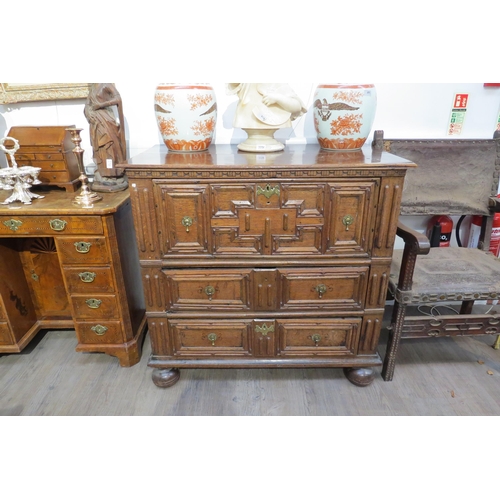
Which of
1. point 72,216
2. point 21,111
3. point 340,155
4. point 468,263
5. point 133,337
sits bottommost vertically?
point 133,337

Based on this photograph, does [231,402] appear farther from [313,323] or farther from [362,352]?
[362,352]

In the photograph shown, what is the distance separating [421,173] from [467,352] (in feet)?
3.71

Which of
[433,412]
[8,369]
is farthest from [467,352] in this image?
[8,369]

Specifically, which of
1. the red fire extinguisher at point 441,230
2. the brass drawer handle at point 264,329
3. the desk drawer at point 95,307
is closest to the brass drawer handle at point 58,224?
the desk drawer at point 95,307

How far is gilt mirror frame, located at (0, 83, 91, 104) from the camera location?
2023mm

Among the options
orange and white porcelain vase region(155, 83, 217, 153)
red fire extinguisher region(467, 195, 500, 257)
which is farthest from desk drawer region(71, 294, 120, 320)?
red fire extinguisher region(467, 195, 500, 257)

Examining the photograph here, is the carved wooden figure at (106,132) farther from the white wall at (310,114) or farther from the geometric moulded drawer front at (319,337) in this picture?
the geometric moulded drawer front at (319,337)

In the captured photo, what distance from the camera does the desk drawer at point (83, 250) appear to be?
178 cm

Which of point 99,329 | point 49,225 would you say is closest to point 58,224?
point 49,225

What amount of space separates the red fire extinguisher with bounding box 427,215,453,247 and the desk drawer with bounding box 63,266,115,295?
6.48 ft

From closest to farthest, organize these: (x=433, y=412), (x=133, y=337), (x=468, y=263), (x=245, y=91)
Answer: (x=245, y=91) → (x=433, y=412) → (x=468, y=263) → (x=133, y=337)

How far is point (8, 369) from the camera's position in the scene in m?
2.13

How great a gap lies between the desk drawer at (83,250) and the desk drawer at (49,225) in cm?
4

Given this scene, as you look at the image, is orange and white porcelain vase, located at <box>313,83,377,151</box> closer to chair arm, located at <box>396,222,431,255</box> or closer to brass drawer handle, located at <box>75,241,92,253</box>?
chair arm, located at <box>396,222,431,255</box>
